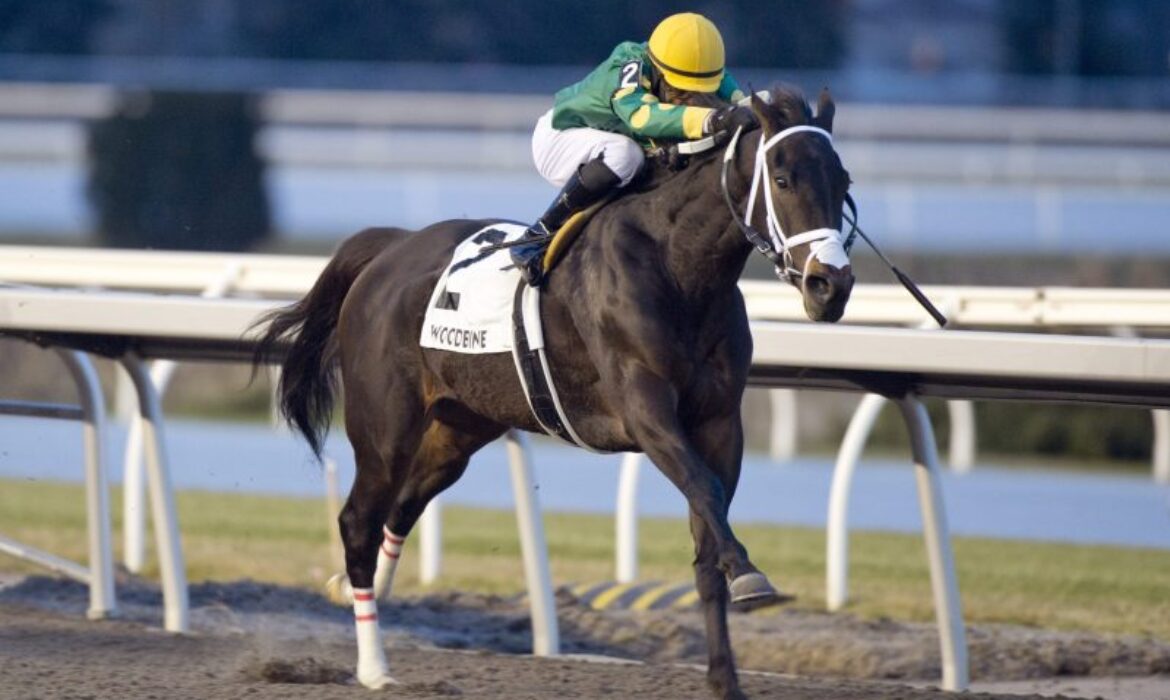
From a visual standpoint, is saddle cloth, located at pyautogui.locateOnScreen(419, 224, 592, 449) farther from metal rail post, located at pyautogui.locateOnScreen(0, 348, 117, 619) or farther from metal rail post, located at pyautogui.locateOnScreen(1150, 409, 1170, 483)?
metal rail post, located at pyautogui.locateOnScreen(1150, 409, 1170, 483)

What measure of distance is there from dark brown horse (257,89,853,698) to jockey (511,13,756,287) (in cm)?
8

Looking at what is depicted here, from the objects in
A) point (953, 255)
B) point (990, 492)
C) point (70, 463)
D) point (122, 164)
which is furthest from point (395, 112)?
point (990, 492)

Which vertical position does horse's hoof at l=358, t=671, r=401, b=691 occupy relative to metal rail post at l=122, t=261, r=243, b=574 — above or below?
below

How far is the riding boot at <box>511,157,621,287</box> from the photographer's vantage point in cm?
510

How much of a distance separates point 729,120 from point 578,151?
23.0 inches

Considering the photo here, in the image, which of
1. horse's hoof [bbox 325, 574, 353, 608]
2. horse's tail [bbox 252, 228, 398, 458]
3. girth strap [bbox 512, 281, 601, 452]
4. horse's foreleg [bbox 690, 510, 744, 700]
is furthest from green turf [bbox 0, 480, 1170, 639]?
horse's foreleg [bbox 690, 510, 744, 700]

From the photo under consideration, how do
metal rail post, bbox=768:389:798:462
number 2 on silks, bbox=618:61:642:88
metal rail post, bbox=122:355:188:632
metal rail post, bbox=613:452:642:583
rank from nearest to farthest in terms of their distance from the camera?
number 2 on silks, bbox=618:61:642:88, metal rail post, bbox=122:355:188:632, metal rail post, bbox=613:452:642:583, metal rail post, bbox=768:389:798:462

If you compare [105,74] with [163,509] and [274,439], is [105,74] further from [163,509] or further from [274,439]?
[163,509]

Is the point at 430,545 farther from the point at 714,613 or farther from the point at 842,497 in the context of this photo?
the point at 714,613

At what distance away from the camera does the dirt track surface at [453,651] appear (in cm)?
514

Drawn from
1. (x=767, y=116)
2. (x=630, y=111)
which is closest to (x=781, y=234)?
(x=767, y=116)

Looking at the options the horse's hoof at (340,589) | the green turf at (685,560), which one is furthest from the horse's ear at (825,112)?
the green turf at (685,560)

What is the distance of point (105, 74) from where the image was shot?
2614cm

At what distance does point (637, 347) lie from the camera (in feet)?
15.7
